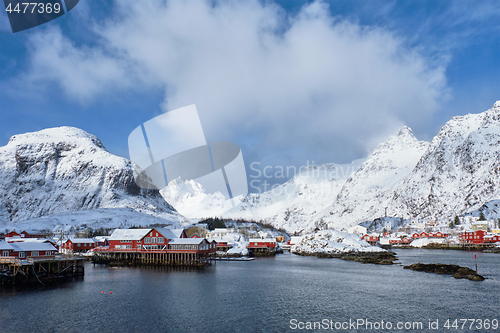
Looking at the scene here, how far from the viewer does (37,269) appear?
5450cm

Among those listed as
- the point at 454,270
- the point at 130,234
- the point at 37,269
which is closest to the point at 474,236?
the point at 454,270

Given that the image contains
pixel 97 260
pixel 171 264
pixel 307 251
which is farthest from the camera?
pixel 307 251

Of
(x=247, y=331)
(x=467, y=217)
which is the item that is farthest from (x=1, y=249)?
(x=467, y=217)

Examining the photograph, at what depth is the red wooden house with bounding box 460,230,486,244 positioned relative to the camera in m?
141

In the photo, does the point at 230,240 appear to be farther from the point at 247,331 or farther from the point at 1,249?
the point at 247,331

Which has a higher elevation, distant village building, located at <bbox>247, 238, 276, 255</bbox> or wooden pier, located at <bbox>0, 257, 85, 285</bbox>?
wooden pier, located at <bbox>0, 257, 85, 285</bbox>

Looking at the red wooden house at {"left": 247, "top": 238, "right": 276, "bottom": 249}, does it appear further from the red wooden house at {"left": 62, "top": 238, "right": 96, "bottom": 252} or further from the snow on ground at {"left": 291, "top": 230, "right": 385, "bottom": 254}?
the red wooden house at {"left": 62, "top": 238, "right": 96, "bottom": 252}

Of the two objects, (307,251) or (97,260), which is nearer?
(97,260)

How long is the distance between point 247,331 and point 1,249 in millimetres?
49597

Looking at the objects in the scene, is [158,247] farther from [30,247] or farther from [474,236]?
[474,236]

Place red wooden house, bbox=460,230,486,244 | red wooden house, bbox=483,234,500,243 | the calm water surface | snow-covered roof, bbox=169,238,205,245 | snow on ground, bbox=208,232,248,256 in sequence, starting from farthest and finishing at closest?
red wooden house, bbox=460,230,486,244
red wooden house, bbox=483,234,500,243
snow on ground, bbox=208,232,248,256
snow-covered roof, bbox=169,238,205,245
the calm water surface

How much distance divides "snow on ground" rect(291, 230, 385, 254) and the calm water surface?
67.4 metres

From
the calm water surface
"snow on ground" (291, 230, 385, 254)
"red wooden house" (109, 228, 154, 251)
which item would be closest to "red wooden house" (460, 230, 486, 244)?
"snow on ground" (291, 230, 385, 254)

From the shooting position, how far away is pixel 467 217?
187500 mm
